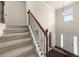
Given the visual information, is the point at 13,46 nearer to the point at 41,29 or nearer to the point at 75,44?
the point at 41,29

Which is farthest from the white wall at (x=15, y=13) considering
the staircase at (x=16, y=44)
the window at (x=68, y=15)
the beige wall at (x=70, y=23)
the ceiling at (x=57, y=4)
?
the window at (x=68, y=15)

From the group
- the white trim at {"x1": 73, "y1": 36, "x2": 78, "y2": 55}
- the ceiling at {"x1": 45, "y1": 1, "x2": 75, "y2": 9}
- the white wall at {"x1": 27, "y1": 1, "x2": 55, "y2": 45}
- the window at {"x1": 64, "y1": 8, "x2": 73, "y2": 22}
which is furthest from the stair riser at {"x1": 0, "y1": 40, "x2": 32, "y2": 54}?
the white trim at {"x1": 73, "y1": 36, "x2": 78, "y2": 55}

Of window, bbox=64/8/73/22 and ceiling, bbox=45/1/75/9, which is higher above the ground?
ceiling, bbox=45/1/75/9

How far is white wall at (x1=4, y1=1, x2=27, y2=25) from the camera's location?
13.1 ft

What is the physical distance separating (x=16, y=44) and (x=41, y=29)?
2.79 feet

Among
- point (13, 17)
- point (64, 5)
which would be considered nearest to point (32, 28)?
point (13, 17)

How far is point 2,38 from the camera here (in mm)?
3400

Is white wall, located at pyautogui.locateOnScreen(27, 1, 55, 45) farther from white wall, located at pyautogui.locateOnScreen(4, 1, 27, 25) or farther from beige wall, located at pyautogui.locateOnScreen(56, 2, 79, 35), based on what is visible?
white wall, located at pyautogui.locateOnScreen(4, 1, 27, 25)

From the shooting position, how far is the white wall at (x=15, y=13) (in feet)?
→ 13.1

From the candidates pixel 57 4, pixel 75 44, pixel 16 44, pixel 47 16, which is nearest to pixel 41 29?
pixel 47 16

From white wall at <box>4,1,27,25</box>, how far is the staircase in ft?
0.81

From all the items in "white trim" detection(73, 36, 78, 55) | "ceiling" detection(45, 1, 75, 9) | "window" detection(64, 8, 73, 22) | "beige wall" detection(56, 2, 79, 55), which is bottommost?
"white trim" detection(73, 36, 78, 55)

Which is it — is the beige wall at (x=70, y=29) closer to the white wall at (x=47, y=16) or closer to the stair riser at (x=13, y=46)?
the white wall at (x=47, y=16)

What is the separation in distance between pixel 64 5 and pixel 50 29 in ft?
3.35
